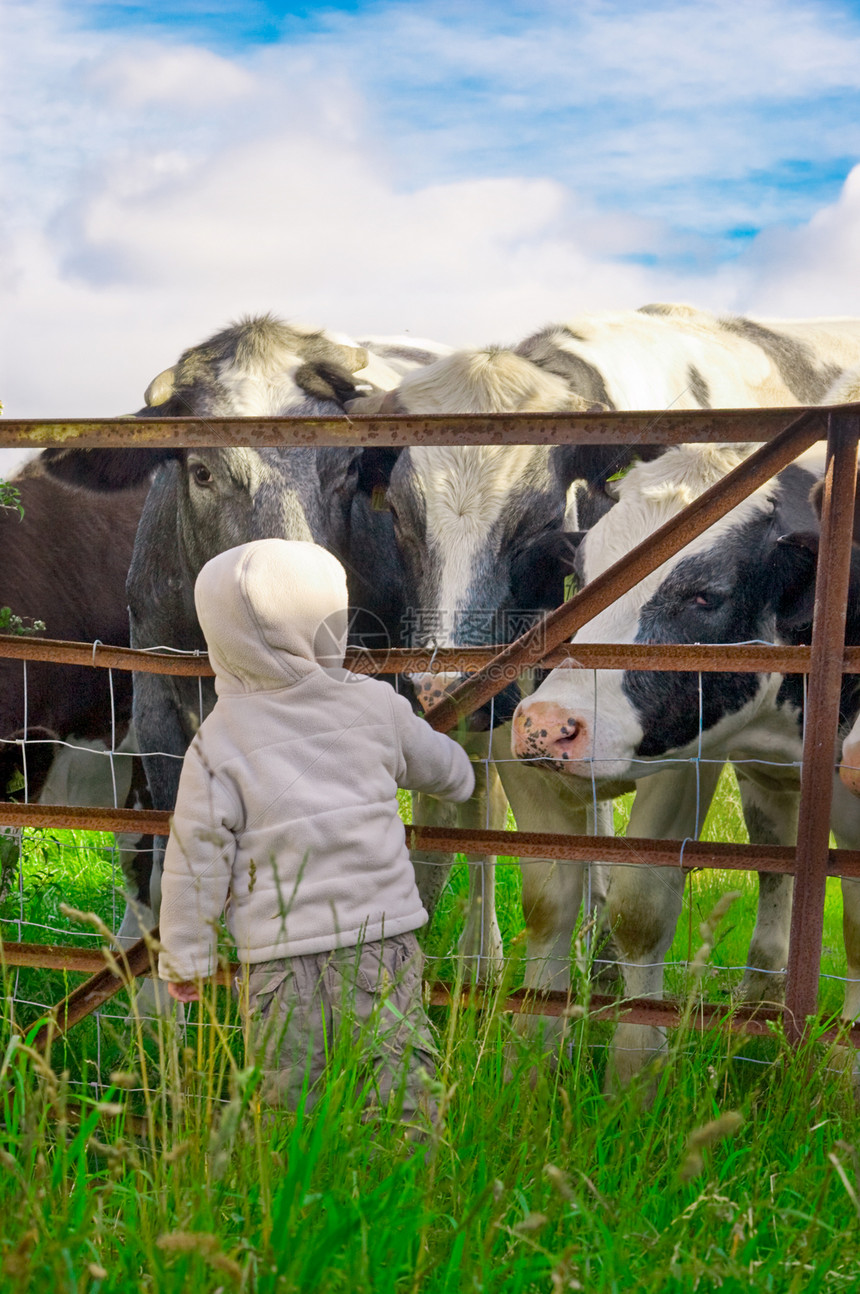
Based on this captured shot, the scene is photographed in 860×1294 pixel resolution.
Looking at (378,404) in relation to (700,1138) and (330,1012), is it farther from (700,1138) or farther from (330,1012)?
(700,1138)

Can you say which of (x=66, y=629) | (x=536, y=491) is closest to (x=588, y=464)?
(x=536, y=491)

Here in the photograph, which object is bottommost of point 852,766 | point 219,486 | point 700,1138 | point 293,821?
point 700,1138

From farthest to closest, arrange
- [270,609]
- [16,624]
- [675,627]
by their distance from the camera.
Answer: [16,624], [675,627], [270,609]

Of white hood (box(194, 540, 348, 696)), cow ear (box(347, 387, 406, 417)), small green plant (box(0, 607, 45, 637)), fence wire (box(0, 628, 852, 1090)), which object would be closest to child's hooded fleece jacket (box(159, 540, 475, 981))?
white hood (box(194, 540, 348, 696))

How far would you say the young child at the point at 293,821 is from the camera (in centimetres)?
222

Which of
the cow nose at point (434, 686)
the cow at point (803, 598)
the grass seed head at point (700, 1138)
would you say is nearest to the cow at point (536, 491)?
the cow nose at point (434, 686)

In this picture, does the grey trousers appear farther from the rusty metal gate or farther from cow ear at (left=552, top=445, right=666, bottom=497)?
cow ear at (left=552, top=445, right=666, bottom=497)

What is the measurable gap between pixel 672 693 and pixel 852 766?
0.71 meters

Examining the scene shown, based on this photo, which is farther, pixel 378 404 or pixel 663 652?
pixel 378 404

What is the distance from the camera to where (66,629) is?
5.67 metres

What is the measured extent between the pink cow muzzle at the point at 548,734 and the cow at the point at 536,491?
1.74ft

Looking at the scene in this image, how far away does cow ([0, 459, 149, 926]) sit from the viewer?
5.34 meters

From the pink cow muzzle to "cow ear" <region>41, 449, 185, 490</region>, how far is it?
2351 millimetres

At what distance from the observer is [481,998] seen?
106 inches
